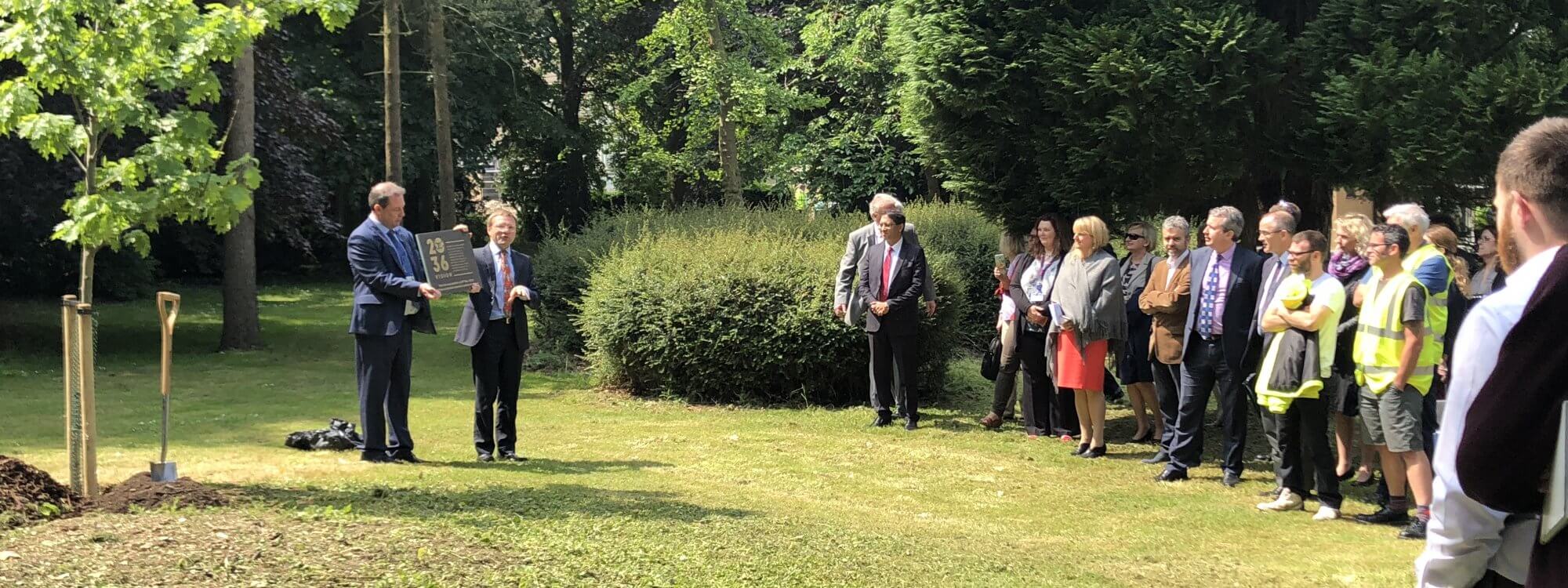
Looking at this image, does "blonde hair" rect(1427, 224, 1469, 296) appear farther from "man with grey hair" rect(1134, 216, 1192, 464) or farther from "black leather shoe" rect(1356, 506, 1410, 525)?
"man with grey hair" rect(1134, 216, 1192, 464)

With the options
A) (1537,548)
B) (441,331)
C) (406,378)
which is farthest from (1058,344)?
(441,331)

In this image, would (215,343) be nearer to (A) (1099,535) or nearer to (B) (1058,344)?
(B) (1058,344)

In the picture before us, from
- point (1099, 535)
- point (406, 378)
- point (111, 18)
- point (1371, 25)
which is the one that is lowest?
point (1099, 535)

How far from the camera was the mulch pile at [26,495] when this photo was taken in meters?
6.40

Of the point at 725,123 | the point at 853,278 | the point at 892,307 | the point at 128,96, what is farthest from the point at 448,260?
the point at 725,123

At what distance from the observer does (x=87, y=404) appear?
686cm

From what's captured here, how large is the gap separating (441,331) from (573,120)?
64.4 feet

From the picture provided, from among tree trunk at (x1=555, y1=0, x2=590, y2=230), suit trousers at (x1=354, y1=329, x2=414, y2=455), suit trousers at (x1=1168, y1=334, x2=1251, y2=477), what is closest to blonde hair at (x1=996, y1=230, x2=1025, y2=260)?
suit trousers at (x1=1168, y1=334, x2=1251, y2=477)

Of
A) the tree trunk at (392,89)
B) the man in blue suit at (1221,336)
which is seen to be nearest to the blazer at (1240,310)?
the man in blue suit at (1221,336)

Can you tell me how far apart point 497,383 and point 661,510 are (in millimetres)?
2696

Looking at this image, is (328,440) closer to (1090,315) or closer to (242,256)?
(1090,315)

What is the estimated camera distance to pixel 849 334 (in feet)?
42.5

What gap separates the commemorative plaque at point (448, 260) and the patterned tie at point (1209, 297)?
512 centimetres

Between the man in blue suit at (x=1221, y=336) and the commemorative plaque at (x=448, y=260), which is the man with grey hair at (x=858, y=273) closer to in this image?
the man in blue suit at (x=1221, y=336)
